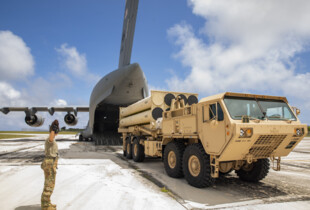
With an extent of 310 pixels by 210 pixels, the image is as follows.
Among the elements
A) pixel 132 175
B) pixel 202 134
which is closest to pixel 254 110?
pixel 202 134

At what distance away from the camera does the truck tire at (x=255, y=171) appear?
603 cm

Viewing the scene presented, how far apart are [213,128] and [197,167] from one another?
119 cm

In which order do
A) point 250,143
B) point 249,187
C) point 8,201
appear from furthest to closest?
point 249,187, point 250,143, point 8,201

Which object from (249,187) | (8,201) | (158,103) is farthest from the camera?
(158,103)

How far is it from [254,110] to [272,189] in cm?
221

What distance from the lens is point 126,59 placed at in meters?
18.2

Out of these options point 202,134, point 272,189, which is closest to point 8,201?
point 202,134

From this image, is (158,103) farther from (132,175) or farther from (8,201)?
(8,201)

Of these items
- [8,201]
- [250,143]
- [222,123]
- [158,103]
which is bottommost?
[8,201]

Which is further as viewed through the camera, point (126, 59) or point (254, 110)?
point (126, 59)

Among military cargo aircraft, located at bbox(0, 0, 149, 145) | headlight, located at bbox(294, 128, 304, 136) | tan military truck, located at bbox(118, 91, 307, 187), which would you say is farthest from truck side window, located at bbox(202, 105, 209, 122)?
military cargo aircraft, located at bbox(0, 0, 149, 145)

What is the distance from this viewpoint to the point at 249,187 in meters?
5.72

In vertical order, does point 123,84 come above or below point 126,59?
below

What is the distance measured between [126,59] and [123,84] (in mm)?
2519
